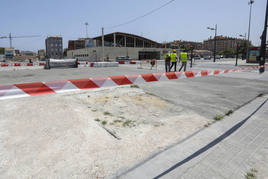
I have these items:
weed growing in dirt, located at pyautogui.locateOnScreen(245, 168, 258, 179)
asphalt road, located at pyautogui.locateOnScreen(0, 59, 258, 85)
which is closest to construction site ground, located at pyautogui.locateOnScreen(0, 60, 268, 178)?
weed growing in dirt, located at pyautogui.locateOnScreen(245, 168, 258, 179)

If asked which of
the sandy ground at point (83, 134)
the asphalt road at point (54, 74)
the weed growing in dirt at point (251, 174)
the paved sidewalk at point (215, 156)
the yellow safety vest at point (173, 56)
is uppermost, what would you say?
the yellow safety vest at point (173, 56)

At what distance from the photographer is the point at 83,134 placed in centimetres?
328

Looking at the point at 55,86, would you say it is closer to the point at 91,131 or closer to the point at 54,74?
the point at 91,131

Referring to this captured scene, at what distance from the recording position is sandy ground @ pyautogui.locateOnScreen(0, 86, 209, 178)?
243 centimetres

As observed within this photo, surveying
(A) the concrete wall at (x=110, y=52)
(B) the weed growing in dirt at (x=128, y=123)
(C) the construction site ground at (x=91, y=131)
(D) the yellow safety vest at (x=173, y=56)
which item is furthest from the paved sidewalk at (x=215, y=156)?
(A) the concrete wall at (x=110, y=52)

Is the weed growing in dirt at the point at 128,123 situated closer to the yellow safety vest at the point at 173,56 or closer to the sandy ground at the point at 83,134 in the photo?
the sandy ground at the point at 83,134

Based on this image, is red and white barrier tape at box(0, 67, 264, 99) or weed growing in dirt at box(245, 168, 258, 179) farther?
red and white barrier tape at box(0, 67, 264, 99)

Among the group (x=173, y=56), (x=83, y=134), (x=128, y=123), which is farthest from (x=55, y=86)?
(x=173, y=56)

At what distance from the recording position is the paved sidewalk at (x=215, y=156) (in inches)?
93.4

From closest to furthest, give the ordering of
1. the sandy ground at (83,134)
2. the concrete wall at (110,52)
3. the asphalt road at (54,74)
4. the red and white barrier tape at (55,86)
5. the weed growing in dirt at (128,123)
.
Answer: the sandy ground at (83,134) → the red and white barrier tape at (55,86) → the weed growing in dirt at (128,123) → the asphalt road at (54,74) → the concrete wall at (110,52)

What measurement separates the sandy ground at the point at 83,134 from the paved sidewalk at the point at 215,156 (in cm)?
22

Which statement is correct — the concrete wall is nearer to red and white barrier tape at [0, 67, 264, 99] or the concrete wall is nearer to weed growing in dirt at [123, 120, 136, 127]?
red and white barrier tape at [0, 67, 264, 99]

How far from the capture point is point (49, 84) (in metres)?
3.55

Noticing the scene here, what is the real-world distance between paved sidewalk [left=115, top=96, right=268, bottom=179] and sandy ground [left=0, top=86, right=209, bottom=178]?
0.22m
